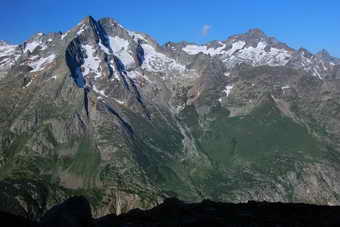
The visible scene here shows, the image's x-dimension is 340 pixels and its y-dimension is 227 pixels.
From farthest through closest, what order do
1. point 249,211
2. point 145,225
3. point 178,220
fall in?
point 249,211 < point 178,220 < point 145,225

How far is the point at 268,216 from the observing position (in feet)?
218

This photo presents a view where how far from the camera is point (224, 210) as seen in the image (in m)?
75.7

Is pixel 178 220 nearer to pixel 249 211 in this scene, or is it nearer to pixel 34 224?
pixel 249 211

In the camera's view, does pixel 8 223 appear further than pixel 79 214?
No

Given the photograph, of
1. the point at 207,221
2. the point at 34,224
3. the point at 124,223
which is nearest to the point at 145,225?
the point at 124,223

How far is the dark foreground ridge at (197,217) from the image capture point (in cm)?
5506

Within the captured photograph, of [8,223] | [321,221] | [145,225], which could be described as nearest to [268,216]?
[321,221]

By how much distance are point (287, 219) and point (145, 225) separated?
18.4 meters

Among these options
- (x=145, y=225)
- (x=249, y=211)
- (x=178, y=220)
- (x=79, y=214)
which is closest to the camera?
(x=79, y=214)

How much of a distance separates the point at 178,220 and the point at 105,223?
381 inches

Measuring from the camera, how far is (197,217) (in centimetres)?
6712

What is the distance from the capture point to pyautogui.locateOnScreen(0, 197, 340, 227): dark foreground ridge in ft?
181

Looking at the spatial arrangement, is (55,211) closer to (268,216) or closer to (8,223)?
(8,223)

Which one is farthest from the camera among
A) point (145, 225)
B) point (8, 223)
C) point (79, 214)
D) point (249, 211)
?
point (249, 211)
